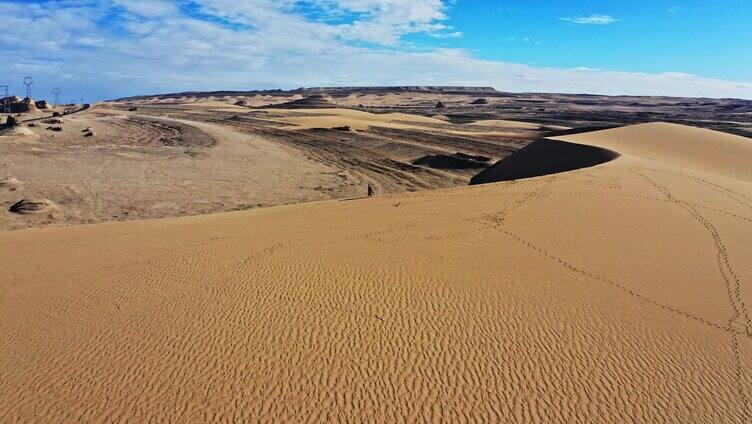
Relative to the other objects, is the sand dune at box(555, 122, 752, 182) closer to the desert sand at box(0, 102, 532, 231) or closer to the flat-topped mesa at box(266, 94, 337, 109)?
the desert sand at box(0, 102, 532, 231)

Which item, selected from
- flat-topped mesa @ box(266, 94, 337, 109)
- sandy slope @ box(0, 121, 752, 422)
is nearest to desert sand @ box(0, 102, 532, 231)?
sandy slope @ box(0, 121, 752, 422)

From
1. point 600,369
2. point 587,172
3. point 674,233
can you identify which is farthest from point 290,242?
point 587,172

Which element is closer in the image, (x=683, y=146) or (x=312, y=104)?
(x=683, y=146)

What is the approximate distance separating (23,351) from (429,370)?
16.0 feet

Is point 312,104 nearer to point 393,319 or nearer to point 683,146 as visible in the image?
point 683,146

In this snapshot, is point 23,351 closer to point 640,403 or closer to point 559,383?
point 559,383

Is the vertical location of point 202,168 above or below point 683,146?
below

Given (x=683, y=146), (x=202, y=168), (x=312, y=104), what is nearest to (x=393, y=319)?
(x=683, y=146)

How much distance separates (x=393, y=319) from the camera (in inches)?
232

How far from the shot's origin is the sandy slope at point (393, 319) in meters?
4.52

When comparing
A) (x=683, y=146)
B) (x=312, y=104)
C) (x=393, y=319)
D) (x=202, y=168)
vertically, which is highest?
(x=312, y=104)

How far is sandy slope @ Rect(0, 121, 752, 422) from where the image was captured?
4516 mm

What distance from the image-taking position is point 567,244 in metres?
8.42

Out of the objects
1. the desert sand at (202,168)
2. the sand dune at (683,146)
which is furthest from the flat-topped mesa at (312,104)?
the sand dune at (683,146)
